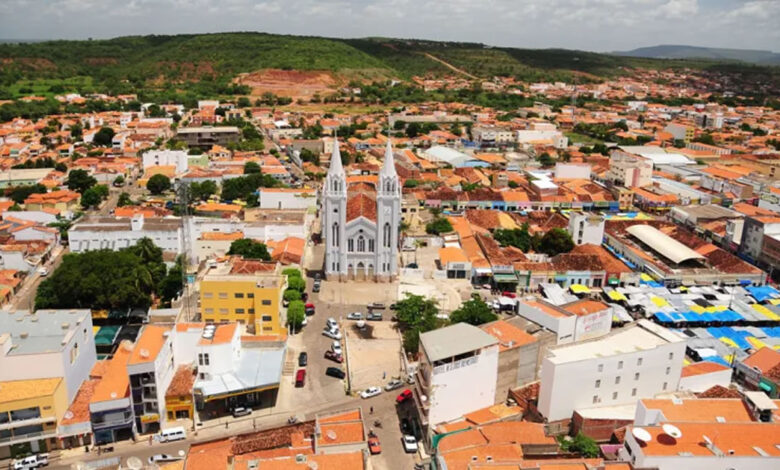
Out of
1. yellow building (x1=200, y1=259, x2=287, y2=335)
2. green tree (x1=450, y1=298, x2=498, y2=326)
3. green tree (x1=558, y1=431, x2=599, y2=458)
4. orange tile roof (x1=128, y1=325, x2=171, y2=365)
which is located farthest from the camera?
yellow building (x1=200, y1=259, x2=287, y2=335)

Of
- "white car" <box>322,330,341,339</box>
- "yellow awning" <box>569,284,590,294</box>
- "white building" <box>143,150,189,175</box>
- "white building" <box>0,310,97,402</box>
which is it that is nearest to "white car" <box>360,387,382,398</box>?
"white car" <box>322,330,341,339</box>

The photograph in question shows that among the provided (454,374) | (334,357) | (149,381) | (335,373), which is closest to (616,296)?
(454,374)

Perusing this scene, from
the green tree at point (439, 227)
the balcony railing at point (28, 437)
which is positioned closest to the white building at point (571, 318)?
the green tree at point (439, 227)

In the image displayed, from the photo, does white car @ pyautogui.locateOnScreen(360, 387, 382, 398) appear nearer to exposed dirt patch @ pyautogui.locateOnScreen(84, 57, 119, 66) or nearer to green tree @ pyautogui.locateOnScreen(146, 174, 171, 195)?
green tree @ pyautogui.locateOnScreen(146, 174, 171, 195)

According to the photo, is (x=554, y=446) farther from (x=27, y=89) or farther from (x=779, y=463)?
(x=27, y=89)

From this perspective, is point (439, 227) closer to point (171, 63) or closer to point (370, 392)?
point (370, 392)

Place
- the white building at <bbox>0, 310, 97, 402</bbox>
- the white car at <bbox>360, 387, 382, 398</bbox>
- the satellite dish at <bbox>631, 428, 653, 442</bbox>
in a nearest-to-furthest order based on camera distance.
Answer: the satellite dish at <bbox>631, 428, 653, 442</bbox>, the white building at <bbox>0, 310, 97, 402</bbox>, the white car at <bbox>360, 387, 382, 398</bbox>

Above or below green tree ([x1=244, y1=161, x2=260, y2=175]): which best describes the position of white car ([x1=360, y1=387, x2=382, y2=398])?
below
